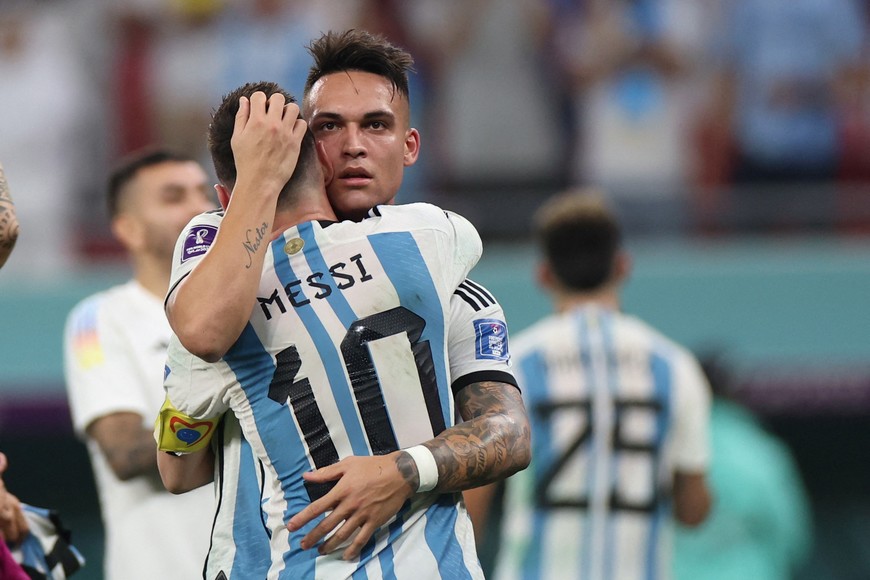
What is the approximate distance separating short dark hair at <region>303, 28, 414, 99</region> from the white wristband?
0.94 metres

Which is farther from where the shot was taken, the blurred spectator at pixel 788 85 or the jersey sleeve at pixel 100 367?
the blurred spectator at pixel 788 85

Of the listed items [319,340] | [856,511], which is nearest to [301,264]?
[319,340]

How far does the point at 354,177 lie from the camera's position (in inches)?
130

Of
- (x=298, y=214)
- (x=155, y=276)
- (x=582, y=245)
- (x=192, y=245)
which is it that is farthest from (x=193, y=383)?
(x=582, y=245)

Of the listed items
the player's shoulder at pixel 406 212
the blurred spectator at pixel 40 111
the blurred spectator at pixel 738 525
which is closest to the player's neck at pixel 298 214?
the player's shoulder at pixel 406 212

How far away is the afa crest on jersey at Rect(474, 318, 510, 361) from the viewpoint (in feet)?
11.0

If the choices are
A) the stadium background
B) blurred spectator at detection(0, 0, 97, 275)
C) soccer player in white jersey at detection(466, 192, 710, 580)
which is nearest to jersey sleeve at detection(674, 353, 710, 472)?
soccer player in white jersey at detection(466, 192, 710, 580)

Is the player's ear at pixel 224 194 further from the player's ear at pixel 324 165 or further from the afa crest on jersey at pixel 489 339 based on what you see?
the afa crest on jersey at pixel 489 339

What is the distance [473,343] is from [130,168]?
239 cm

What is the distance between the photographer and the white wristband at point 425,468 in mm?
3023

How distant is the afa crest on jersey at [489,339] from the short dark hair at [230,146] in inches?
22.0

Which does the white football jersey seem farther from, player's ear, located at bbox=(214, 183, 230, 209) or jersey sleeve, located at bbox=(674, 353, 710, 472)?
jersey sleeve, located at bbox=(674, 353, 710, 472)

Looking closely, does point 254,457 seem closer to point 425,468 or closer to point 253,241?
point 425,468

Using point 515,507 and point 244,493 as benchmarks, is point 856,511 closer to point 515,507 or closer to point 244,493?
point 515,507
